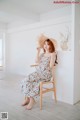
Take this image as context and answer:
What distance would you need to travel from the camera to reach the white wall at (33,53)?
2934 millimetres

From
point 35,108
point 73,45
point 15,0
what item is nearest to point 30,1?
point 15,0

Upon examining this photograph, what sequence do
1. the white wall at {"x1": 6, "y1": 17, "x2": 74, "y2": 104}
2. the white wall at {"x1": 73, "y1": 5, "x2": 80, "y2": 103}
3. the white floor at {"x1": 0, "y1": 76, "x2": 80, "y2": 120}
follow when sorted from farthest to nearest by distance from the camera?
the white wall at {"x1": 6, "y1": 17, "x2": 74, "y2": 104} < the white wall at {"x1": 73, "y1": 5, "x2": 80, "y2": 103} < the white floor at {"x1": 0, "y1": 76, "x2": 80, "y2": 120}

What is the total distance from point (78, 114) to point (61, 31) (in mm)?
3096

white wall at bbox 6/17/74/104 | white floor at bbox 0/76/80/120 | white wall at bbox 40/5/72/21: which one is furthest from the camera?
white wall at bbox 40/5/72/21

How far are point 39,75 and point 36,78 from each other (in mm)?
93

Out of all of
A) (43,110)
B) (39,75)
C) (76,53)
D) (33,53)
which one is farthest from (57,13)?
(43,110)

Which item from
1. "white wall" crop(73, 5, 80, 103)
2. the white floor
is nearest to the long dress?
the white floor

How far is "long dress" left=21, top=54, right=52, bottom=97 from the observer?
8.64 ft

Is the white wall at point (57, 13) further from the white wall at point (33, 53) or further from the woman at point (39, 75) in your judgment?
the woman at point (39, 75)

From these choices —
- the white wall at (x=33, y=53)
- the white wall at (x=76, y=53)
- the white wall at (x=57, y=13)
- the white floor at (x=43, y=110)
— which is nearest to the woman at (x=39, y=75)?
the white floor at (x=43, y=110)

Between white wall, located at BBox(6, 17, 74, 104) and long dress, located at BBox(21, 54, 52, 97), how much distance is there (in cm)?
33

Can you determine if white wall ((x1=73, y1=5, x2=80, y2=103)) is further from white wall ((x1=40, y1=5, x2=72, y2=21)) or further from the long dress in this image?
white wall ((x1=40, y1=5, x2=72, y2=21))

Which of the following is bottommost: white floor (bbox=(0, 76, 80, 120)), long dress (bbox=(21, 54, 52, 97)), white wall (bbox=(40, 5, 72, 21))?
white floor (bbox=(0, 76, 80, 120))

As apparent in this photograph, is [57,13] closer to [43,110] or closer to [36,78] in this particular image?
[36,78]
